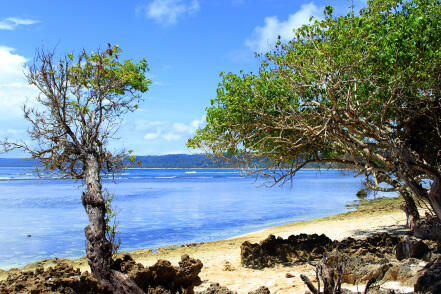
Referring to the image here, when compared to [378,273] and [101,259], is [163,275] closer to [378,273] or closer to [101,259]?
[101,259]

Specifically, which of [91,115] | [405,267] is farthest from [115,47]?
[405,267]

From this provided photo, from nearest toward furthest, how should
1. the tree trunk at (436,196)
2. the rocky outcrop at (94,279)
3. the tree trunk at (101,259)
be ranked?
1. the tree trunk at (436,196)
2. the rocky outcrop at (94,279)
3. the tree trunk at (101,259)

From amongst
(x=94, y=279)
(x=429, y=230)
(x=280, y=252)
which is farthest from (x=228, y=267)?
(x=429, y=230)

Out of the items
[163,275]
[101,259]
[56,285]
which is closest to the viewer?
[56,285]

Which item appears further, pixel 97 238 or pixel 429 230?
pixel 429 230

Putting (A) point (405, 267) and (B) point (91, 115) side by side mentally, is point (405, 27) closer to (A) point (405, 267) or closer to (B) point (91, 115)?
(A) point (405, 267)

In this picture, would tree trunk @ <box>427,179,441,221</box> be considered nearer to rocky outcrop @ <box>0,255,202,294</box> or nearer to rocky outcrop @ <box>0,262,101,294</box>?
rocky outcrop @ <box>0,255,202,294</box>

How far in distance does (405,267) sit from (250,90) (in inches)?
257

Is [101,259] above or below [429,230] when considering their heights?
below

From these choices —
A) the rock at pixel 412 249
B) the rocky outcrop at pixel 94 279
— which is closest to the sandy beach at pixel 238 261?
the rocky outcrop at pixel 94 279

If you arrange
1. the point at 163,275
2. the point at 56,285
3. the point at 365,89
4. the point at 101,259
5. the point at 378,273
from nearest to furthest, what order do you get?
the point at 56,285 < the point at 101,259 < the point at 163,275 < the point at 378,273 < the point at 365,89

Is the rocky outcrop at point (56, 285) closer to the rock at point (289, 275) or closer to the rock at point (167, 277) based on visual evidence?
the rock at point (167, 277)

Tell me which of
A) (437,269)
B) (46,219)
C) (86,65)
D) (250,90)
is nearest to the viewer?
(437,269)

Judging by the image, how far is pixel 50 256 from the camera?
634 inches
